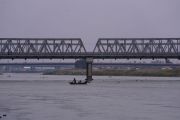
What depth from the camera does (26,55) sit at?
15412 cm

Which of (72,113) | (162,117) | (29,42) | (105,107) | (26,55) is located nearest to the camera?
(162,117)

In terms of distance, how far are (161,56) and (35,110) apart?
3955 inches

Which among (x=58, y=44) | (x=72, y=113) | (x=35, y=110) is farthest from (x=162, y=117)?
(x=58, y=44)

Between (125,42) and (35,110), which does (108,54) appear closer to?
(125,42)

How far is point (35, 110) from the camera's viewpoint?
59.3 meters

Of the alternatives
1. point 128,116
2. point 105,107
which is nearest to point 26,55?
point 105,107

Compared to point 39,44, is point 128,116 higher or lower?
lower

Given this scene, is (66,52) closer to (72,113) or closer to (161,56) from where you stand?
(161,56)

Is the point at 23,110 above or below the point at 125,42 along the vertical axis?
below

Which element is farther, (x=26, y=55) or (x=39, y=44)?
(x=39, y=44)

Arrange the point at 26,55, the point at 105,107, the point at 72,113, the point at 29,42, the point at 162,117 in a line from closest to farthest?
the point at 162,117 < the point at 72,113 < the point at 105,107 < the point at 26,55 < the point at 29,42

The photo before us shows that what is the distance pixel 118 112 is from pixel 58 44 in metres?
111

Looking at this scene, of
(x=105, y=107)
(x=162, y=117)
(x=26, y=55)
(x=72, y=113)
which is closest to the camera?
(x=162, y=117)

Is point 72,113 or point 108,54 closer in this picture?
point 72,113
